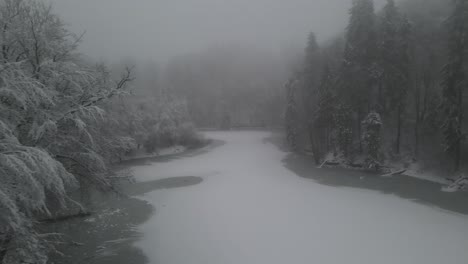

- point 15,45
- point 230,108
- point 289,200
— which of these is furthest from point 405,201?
point 230,108

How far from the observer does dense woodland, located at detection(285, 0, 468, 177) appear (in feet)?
76.1

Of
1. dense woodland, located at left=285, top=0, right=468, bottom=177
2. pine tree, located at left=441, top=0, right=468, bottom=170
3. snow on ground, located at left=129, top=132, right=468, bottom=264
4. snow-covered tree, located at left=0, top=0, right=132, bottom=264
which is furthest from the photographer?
dense woodland, located at left=285, top=0, right=468, bottom=177

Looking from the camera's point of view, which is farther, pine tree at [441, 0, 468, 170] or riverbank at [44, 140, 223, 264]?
pine tree at [441, 0, 468, 170]

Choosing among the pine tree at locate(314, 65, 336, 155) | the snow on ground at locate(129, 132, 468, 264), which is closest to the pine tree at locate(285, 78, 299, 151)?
the pine tree at locate(314, 65, 336, 155)

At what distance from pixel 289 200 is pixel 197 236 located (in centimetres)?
813

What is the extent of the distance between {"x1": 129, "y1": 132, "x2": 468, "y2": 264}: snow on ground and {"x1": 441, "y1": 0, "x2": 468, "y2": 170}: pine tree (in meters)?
7.26

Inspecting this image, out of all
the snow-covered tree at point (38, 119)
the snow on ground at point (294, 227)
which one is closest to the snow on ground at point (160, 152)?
the snow on ground at point (294, 227)

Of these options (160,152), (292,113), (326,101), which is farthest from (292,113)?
(160,152)

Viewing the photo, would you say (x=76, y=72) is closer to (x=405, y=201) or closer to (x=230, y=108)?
(x=405, y=201)

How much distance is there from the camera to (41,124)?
793 cm

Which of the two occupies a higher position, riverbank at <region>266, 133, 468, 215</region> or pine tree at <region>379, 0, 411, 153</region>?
pine tree at <region>379, 0, 411, 153</region>

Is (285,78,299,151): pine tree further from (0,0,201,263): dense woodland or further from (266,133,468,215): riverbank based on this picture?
(0,0,201,263): dense woodland

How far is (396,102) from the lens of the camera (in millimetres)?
28297

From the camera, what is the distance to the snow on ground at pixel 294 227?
12805mm
